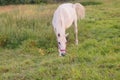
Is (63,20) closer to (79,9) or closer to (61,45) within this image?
Result: (61,45)

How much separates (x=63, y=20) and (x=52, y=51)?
0.95m

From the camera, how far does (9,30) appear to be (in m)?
11.4

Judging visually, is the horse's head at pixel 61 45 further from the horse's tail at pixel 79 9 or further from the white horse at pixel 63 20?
the horse's tail at pixel 79 9

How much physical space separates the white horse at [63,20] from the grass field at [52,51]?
0.92ft

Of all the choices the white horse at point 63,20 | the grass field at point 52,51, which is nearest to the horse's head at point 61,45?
the white horse at point 63,20

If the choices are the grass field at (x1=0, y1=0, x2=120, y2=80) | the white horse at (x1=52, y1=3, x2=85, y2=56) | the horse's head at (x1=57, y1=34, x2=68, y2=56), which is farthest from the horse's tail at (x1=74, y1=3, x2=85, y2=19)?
the horse's head at (x1=57, y1=34, x2=68, y2=56)

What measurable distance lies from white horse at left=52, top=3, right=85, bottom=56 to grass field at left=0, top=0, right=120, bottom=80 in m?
0.28

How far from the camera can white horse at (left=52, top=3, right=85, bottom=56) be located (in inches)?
346

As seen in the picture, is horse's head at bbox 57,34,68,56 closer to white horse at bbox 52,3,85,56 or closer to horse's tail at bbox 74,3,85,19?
white horse at bbox 52,3,85,56

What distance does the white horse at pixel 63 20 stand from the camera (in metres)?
8.78

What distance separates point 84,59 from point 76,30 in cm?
381

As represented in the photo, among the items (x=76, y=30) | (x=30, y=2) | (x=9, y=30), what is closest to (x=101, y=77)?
(x=76, y=30)

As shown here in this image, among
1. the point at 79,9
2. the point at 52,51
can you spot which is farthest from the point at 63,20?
the point at 79,9

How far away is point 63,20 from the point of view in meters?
9.48
